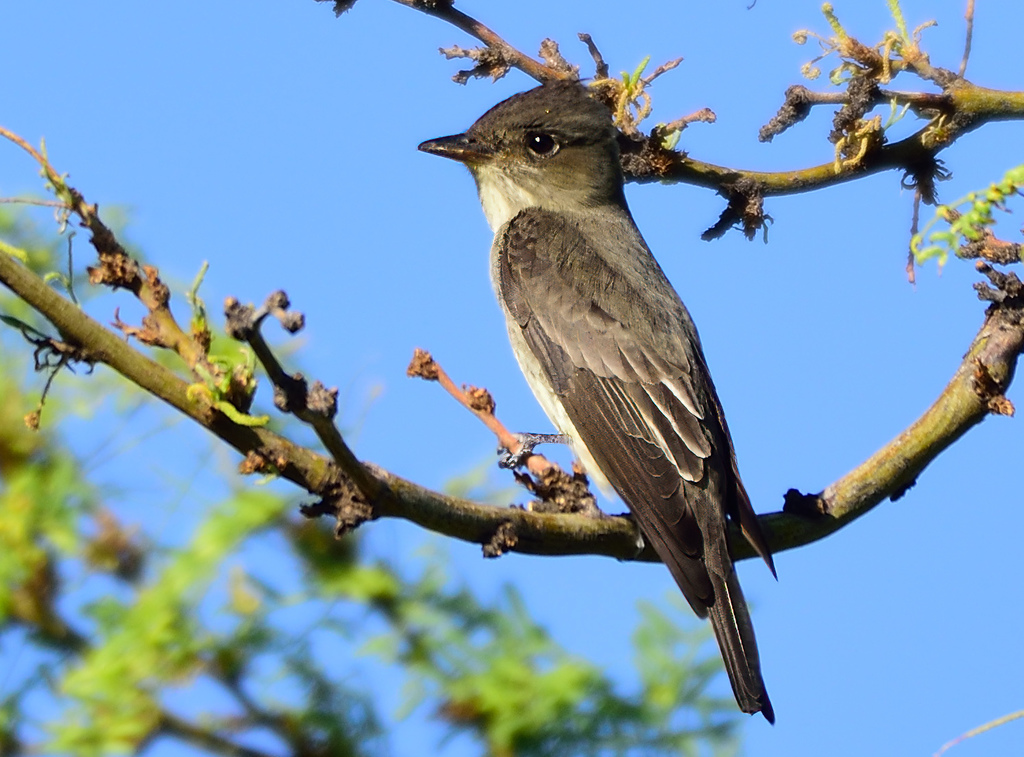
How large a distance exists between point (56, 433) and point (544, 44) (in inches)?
74.2

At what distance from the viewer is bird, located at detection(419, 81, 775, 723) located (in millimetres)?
3748

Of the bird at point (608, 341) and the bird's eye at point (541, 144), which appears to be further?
the bird's eye at point (541, 144)

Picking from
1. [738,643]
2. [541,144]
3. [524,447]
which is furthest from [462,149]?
[738,643]

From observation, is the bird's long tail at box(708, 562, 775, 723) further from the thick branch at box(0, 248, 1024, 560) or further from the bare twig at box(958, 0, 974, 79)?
the bare twig at box(958, 0, 974, 79)

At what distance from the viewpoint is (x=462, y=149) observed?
204 inches

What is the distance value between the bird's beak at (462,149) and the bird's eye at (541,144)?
7.1 inches

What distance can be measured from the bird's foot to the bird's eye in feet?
4.84

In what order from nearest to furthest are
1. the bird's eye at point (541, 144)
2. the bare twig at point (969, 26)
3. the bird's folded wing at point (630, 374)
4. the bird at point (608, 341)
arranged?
the bare twig at point (969, 26) < the bird at point (608, 341) < the bird's folded wing at point (630, 374) < the bird's eye at point (541, 144)

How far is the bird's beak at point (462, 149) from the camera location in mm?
5129

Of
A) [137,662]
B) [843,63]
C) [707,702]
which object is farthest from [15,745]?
[843,63]

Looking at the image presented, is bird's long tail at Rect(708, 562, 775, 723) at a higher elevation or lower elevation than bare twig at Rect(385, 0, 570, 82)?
lower

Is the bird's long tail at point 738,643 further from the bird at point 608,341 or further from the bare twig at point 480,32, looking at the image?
the bare twig at point 480,32

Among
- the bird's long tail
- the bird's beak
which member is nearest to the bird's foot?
the bird's long tail

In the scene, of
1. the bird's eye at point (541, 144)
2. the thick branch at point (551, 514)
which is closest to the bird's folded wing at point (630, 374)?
the thick branch at point (551, 514)
